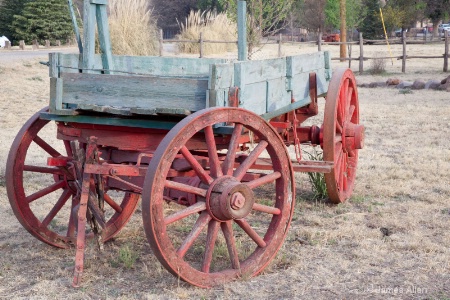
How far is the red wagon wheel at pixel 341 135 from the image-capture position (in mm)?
5152

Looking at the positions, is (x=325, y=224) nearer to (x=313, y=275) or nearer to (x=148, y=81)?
(x=313, y=275)

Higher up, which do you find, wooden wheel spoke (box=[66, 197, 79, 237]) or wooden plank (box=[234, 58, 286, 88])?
wooden plank (box=[234, 58, 286, 88])

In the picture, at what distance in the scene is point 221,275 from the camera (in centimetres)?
373

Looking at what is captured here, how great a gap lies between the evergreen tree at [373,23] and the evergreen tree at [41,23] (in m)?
20.9

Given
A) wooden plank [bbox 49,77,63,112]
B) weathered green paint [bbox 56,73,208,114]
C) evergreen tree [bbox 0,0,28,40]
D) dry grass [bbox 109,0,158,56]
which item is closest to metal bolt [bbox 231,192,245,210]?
weathered green paint [bbox 56,73,208,114]

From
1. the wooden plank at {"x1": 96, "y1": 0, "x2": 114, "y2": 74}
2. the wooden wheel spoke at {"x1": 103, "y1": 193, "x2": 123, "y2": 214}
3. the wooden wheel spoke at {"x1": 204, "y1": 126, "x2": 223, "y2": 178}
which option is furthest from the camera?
the wooden wheel spoke at {"x1": 103, "y1": 193, "x2": 123, "y2": 214}

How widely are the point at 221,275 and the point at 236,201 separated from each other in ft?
1.45

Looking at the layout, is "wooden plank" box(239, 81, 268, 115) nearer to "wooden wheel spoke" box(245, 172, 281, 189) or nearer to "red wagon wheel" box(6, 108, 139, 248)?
"wooden wheel spoke" box(245, 172, 281, 189)

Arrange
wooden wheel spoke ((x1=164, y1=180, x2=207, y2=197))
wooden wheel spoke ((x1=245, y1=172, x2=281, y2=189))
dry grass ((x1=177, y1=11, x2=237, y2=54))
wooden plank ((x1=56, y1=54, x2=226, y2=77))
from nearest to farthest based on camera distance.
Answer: wooden wheel spoke ((x1=164, y1=180, x2=207, y2=197)) → wooden wheel spoke ((x1=245, y1=172, x2=281, y2=189)) → wooden plank ((x1=56, y1=54, x2=226, y2=77)) → dry grass ((x1=177, y1=11, x2=237, y2=54))

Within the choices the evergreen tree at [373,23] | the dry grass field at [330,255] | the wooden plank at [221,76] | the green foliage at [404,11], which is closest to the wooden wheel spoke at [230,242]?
the dry grass field at [330,255]

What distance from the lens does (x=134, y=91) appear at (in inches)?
155

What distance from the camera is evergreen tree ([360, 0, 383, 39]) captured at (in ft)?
141

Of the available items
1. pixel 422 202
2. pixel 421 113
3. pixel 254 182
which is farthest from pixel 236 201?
pixel 421 113

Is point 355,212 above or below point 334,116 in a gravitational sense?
below
